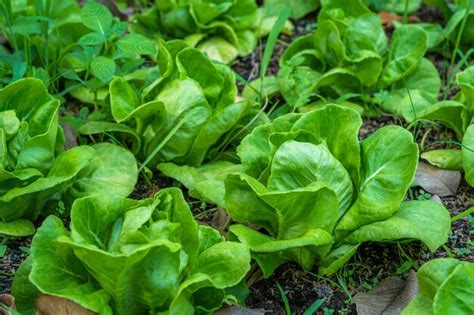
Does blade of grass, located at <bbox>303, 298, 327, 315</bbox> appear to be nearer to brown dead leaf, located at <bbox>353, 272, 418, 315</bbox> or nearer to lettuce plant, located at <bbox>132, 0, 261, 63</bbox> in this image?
brown dead leaf, located at <bbox>353, 272, 418, 315</bbox>

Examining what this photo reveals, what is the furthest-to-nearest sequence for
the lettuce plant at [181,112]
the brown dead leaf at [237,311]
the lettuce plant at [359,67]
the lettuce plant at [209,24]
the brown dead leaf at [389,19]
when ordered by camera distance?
the brown dead leaf at [389,19], the lettuce plant at [209,24], the lettuce plant at [359,67], the lettuce plant at [181,112], the brown dead leaf at [237,311]

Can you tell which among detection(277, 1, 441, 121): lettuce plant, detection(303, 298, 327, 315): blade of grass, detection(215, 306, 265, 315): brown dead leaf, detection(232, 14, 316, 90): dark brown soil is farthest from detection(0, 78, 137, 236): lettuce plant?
detection(232, 14, 316, 90): dark brown soil

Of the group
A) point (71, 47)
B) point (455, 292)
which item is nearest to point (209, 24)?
point (71, 47)

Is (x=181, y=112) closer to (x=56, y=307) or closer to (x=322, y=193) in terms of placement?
(x=322, y=193)

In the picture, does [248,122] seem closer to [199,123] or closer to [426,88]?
[199,123]

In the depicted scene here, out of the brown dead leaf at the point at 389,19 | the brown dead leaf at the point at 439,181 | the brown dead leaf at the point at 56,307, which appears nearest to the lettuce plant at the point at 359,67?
the brown dead leaf at the point at 439,181

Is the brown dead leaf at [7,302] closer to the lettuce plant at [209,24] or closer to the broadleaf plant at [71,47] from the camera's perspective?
the broadleaf plant at [71,47]
